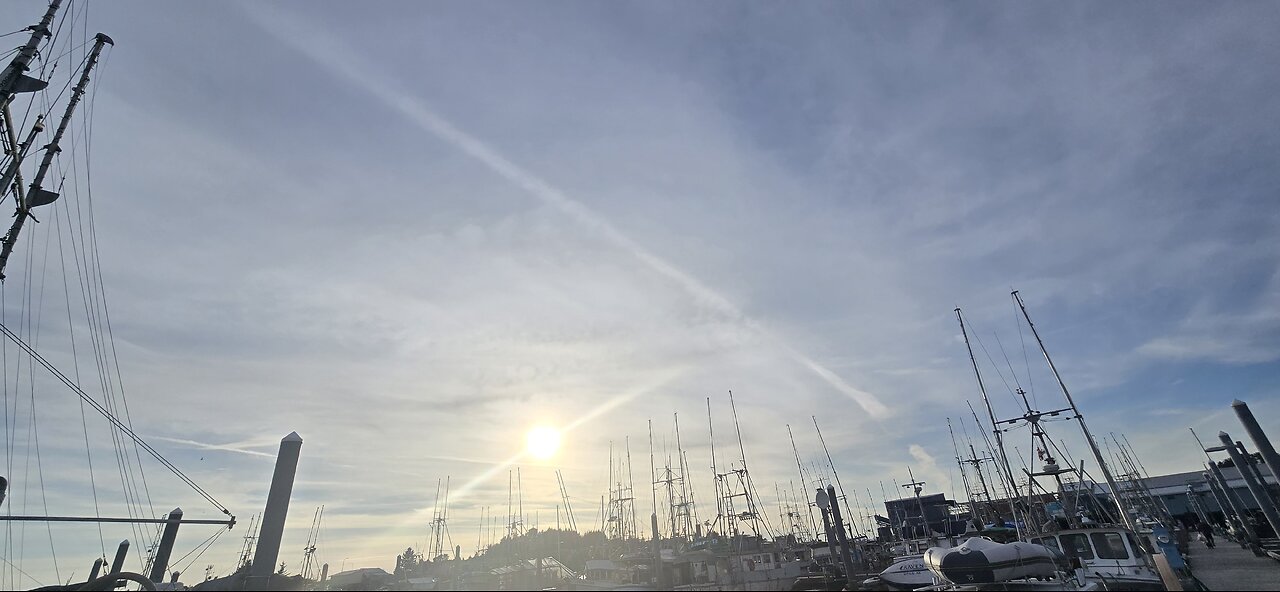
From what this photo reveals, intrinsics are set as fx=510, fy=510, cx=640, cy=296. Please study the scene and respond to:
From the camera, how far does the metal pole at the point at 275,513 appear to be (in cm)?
1431

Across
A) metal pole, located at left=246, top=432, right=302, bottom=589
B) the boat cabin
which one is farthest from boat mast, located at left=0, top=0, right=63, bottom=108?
the boat cabin

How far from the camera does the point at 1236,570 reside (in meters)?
27.1

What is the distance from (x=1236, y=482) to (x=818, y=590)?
8510cm

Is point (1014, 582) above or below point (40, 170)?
below

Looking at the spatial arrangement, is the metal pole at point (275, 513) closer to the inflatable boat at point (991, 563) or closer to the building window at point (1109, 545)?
the inflatable boat at point (991, 563)

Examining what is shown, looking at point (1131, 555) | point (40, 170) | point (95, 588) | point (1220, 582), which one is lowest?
point (1220, 582)

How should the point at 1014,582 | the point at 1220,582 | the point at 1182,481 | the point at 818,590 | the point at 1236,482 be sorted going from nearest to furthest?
the point at 1014,582
the point at 818,590
the point at 1220,582
the point at 1236,482
the point at 1182,481

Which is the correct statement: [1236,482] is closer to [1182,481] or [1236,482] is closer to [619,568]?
[1182,481]

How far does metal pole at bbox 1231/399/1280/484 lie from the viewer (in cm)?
2436

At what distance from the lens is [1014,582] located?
62.4 feet

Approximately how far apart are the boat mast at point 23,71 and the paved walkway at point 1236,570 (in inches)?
1977

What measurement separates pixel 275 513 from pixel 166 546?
10999mm

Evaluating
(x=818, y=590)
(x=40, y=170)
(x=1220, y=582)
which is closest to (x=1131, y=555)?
(x=1220, y=582)

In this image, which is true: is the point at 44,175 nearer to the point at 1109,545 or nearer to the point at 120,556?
the point at 120,556
